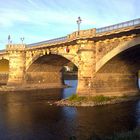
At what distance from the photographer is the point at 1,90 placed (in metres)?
56.5

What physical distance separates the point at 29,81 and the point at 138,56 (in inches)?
1202

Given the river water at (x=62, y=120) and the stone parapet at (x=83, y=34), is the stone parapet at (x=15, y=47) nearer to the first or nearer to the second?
the stone parapet at (x=83, y=34)

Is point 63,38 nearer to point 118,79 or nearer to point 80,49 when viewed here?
point 80,49

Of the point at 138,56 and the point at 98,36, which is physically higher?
the point at 98,36

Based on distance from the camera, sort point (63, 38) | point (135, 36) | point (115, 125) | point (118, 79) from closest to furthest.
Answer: point (115, 125)
point (135, 36)
point (118, 79)
point (63, 38)

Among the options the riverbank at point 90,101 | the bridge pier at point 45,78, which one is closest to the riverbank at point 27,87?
the bridge pier at point 45,78

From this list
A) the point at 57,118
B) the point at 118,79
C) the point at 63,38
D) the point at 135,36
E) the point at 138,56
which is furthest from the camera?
the point at 63,38

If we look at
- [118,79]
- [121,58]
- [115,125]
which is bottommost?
[115,125]

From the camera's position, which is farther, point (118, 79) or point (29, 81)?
point (29, 81)

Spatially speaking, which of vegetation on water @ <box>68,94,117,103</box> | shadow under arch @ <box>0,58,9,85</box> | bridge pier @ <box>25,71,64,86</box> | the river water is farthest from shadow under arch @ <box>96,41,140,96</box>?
shadow under arch @ <box>0,58,9,85</box>

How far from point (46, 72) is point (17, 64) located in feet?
23.2

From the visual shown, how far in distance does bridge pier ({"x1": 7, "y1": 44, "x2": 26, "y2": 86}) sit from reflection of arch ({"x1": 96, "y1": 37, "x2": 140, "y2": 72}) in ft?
87.6

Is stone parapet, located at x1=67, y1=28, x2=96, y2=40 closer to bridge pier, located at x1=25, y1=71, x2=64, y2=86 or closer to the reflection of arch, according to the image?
the reflection of arch

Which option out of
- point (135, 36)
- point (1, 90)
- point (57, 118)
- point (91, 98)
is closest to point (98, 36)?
point (135, 36)
